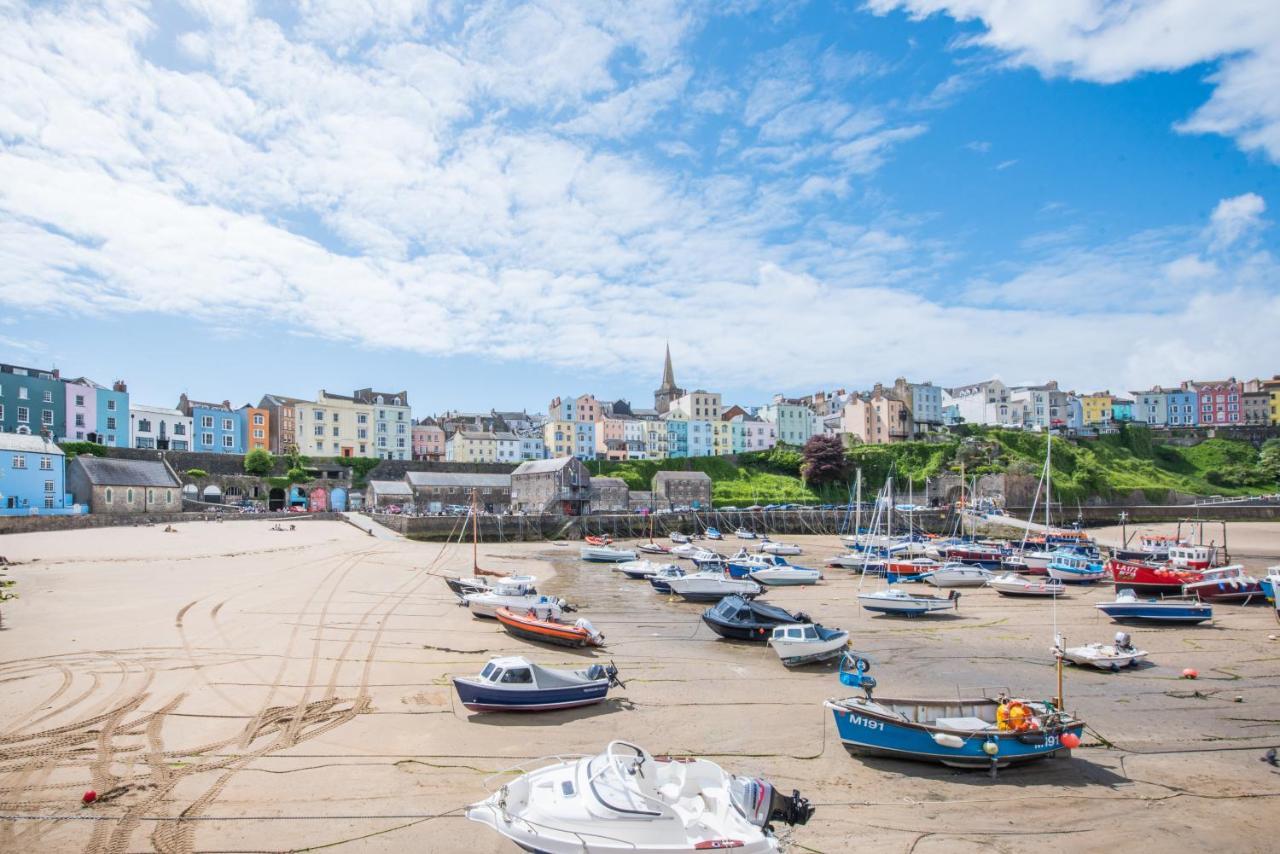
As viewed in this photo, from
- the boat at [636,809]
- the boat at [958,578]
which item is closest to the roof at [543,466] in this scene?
the boat at [958,578]

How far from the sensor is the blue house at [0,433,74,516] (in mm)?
49156

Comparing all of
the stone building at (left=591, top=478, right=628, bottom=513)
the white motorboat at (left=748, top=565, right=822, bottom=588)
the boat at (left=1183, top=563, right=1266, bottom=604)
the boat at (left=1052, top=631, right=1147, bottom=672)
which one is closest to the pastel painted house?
the stone building at (left=591, top=478, right=628, bottom=513)

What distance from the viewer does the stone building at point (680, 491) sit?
77.8m

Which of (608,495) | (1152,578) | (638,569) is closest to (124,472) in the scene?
(608,495)

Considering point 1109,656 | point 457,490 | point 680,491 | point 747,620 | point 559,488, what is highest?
point 559,488

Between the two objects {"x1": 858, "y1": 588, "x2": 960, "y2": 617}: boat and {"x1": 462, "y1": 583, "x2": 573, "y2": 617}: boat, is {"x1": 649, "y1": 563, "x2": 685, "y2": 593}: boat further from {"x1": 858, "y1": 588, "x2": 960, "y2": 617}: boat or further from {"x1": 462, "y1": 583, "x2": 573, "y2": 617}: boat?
{"x1": 858, "y1": 588, "x2": 960, "y2": 617}: boat

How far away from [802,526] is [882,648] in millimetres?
49615

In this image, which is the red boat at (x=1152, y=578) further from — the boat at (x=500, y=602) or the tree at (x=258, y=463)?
the tree at (x=258, y=463)

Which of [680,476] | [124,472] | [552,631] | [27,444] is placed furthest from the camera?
[680,476]

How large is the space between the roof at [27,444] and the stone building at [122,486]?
7.63ft

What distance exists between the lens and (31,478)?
165 feet

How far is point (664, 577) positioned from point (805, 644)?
50.8ft

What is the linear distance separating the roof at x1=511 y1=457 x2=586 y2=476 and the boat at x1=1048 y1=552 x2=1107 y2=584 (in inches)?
1685

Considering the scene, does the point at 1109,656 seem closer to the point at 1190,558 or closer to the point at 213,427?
the point at 1190,558
